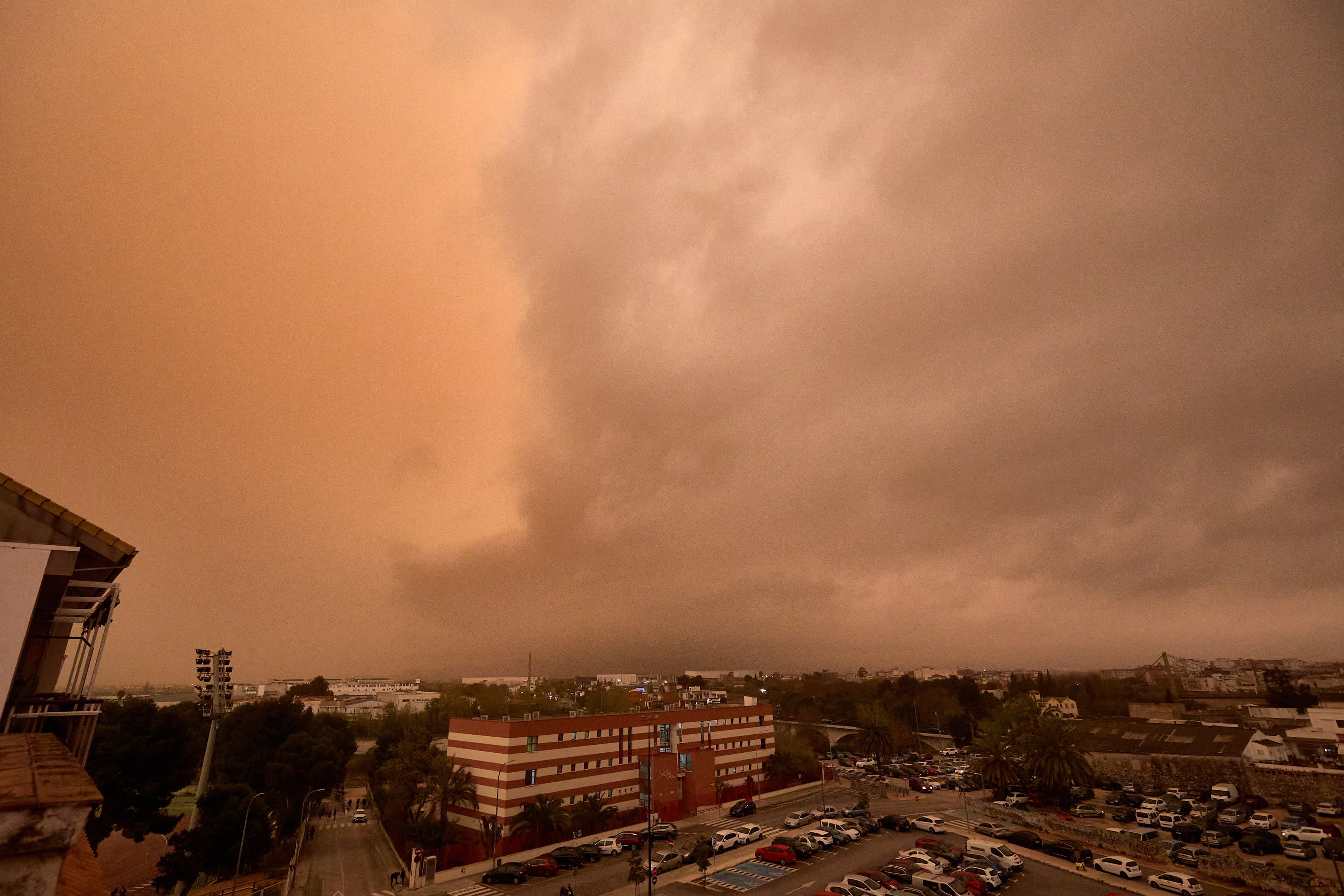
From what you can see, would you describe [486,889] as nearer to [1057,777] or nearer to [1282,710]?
[1057,777]

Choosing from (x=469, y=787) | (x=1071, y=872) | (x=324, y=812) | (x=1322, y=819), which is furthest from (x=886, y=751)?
(x=324, y=812)

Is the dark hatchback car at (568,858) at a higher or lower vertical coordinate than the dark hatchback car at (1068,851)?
higher

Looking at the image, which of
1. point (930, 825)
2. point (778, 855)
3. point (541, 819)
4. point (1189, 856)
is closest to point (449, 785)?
point (541, 819)

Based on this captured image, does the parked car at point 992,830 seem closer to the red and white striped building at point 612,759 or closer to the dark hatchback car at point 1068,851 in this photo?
the dark hatchback car at point 1068,851

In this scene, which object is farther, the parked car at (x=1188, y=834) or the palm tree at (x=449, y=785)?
the palm tree at (x=449, y=785)

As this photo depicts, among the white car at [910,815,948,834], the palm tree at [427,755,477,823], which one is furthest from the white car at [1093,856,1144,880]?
the palm tree at [427,755,477,823]

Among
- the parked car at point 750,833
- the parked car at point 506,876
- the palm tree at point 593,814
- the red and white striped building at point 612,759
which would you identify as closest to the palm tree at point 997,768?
the red and white striped building at point 612,759

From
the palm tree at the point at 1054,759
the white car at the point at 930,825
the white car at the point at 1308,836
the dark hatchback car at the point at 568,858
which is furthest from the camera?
the palm tree at the point at 1054,759
